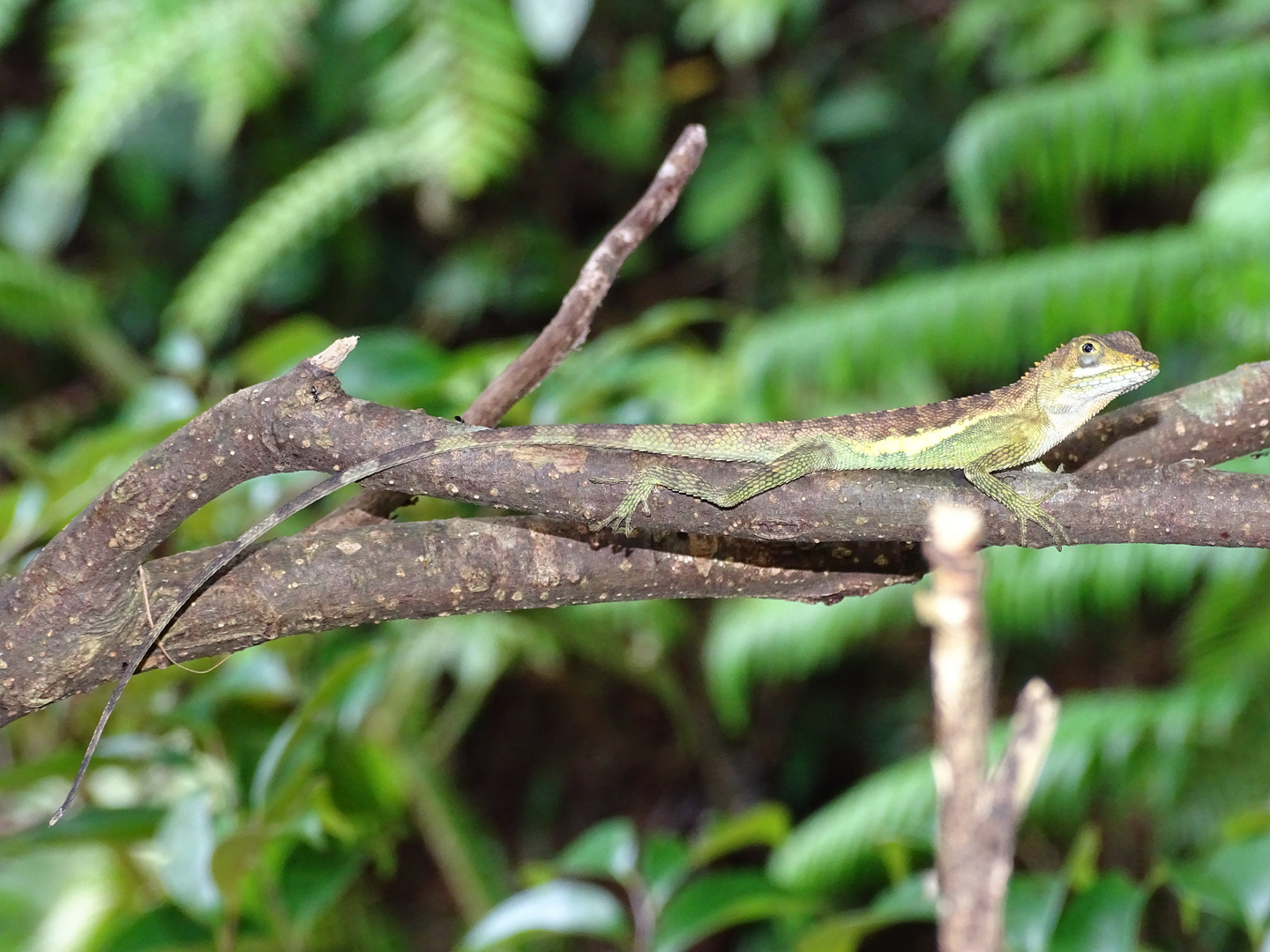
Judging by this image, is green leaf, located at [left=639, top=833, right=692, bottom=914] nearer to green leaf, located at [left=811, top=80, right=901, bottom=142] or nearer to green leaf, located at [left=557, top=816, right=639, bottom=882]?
green leaf, located at [left=557, top=816, right=639, bottom=882]

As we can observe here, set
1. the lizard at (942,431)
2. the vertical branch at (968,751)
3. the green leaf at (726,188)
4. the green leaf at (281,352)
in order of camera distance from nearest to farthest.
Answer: the vertical branch at (968,751)
the lizard at (942,431)
the green leaf at (281,352)
the green leaf at (726,188)

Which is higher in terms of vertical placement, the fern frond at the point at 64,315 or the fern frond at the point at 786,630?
the fern frond at the point at 64,315

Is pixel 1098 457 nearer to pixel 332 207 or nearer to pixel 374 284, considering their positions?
pixel 332 207

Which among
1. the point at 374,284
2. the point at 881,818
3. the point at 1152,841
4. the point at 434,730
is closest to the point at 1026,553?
the point at 881,818

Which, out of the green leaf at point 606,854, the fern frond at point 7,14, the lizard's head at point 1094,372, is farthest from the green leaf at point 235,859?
the fern frond at point 7,14

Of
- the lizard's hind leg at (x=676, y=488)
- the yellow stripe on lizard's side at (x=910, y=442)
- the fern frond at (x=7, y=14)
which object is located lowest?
the yellow stripe on lizard's side at (x=910, y=442)

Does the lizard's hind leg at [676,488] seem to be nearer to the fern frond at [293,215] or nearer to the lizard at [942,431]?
the lizard at [942,431]

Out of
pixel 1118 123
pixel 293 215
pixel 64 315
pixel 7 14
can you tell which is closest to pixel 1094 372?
pixel 1118 123
